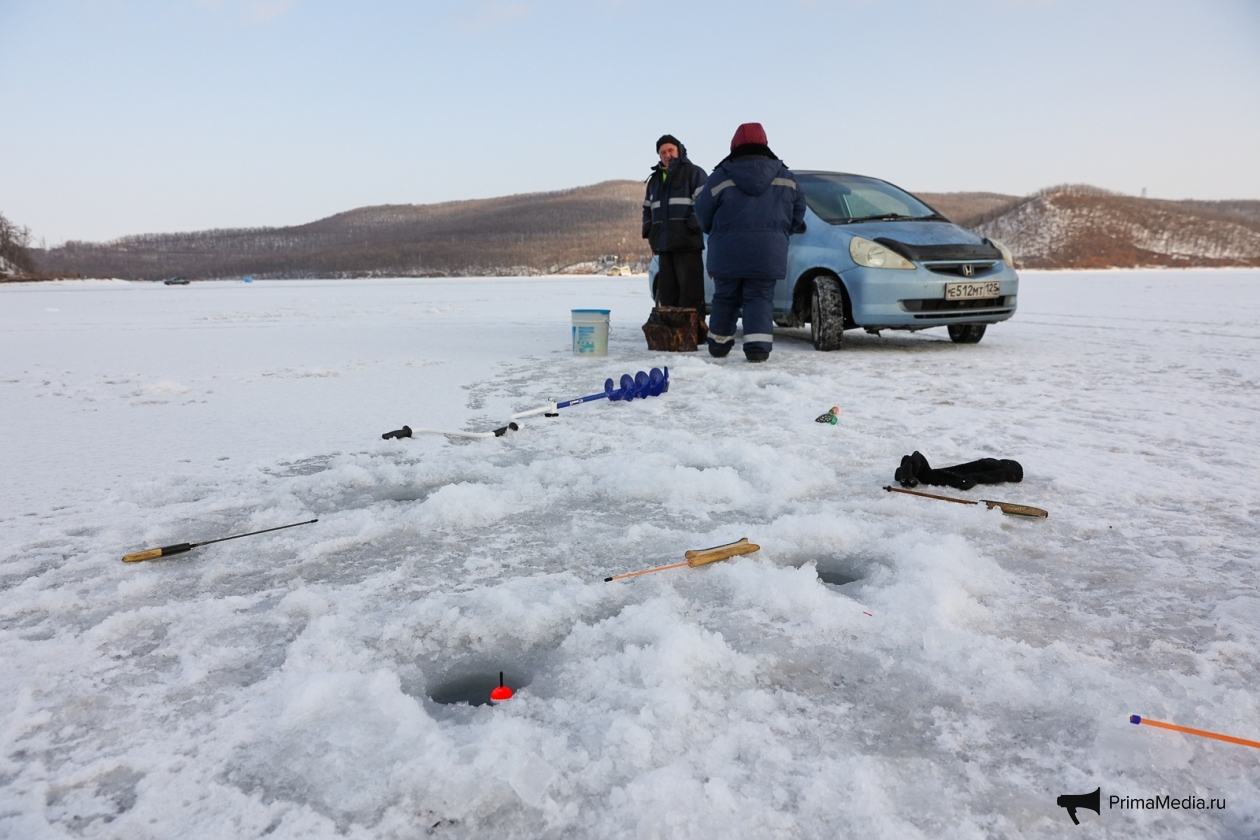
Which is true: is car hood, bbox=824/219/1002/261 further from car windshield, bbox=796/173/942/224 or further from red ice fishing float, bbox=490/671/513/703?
red ice fishing float, bbox=490/671/513/703

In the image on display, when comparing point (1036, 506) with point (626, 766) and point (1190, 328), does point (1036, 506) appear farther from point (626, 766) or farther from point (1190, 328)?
point (1190, 328)

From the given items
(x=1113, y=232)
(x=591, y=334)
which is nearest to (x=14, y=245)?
(x=591, y=334)

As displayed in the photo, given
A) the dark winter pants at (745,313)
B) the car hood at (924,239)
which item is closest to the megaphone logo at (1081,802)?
the dark winter pants at (745,313)

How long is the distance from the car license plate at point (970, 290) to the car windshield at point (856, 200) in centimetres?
90

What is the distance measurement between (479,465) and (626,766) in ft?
6.52

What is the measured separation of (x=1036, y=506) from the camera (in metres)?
2.59

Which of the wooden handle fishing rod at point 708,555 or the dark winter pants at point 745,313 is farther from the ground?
the dark winter pants at point 745,313

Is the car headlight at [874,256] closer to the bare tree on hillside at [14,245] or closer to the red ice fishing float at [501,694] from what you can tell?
the red ice fishing float at [501,694]

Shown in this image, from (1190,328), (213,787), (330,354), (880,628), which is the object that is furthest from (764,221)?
(1190,328)

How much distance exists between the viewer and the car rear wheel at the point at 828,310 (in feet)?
21.4

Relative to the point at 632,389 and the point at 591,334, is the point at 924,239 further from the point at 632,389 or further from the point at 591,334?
the point at 632,389

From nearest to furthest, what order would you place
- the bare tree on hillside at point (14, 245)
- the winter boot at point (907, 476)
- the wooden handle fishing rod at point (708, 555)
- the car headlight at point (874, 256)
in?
1. the wooden handle fishing rod at point (708, 555)
2. the winter boot at point (907, 476)
3. the car headlight at point (874, 256)
4. the bare tree on hillside at point (14, 245)

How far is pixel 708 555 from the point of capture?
2.06m

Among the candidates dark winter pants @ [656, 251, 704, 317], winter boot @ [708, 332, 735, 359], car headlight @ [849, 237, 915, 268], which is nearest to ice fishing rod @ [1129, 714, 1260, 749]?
winter boot @ [708, 332, 735, 359]
